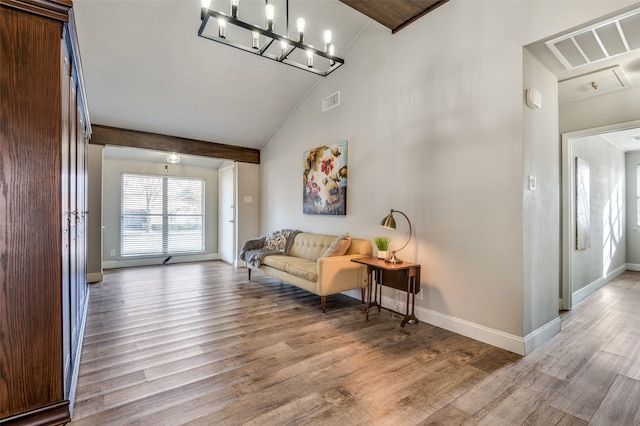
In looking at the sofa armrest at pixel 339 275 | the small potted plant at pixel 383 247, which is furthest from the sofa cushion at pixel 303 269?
the small potted plant at pixel 383 247

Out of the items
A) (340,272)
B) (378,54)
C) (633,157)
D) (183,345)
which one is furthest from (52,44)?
(633,157)

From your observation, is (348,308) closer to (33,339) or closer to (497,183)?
(497,183)

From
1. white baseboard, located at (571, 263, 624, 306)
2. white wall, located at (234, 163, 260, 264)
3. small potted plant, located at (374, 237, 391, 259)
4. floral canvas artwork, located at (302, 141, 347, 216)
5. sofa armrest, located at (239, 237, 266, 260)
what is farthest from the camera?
white wall, located at (234, 163, 260, 264)

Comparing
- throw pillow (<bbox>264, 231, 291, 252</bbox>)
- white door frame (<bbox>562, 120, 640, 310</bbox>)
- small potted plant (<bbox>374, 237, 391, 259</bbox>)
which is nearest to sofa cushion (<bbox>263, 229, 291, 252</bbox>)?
throw pillow (<bbox>264, 231, 291, 252</bbox>)

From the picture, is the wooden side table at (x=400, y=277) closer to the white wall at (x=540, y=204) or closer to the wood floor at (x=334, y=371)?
the wood floor at (x=334, y=371)

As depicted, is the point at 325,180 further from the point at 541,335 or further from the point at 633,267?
the point at 633,267

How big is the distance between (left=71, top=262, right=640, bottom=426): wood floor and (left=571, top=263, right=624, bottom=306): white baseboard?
0.31 m

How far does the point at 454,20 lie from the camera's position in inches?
119

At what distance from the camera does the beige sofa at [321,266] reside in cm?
354

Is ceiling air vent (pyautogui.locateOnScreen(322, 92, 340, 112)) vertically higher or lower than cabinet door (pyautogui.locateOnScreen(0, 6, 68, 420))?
higher

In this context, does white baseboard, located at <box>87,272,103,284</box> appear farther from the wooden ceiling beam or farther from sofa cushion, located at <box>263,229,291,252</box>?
the wooden ceiling beam

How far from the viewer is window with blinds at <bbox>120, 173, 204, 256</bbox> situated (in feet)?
20.9

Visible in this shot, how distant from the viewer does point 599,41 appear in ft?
7.88

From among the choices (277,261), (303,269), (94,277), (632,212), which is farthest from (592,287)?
(94,277)
